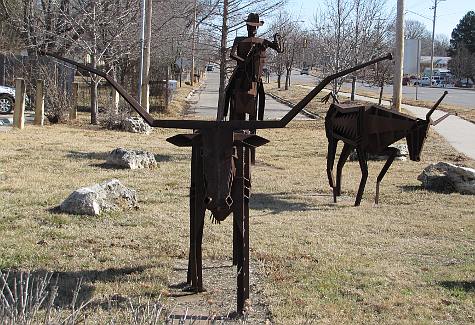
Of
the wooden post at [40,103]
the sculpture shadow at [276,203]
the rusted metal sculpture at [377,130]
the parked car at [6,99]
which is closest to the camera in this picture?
the sculpture shadow at [276,203]

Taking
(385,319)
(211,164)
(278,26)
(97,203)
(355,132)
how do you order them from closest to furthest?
(211,164), (385,319), (97,203), (355,132), (278,26)

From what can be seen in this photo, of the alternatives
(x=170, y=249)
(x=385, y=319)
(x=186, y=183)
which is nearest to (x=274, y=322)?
(x=385, y=319)

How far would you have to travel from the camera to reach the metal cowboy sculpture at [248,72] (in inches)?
438

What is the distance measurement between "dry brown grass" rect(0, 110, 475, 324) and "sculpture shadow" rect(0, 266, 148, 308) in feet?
0.09

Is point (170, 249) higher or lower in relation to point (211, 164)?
lower

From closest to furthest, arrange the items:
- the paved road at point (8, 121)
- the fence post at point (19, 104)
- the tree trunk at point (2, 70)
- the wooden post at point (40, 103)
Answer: the fence post at point (19, 104) < the paved road at point (8, 121) < the wooden post at point (40, 103) < the tree trunk at point (2, 70)

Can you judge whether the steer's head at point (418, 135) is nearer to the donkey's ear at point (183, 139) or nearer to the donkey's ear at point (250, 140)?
the donkey's ear at point (250, 140)

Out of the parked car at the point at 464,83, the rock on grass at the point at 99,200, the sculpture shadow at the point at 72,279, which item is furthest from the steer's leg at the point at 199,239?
the parked car at the point at 464,83

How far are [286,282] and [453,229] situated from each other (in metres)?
3.73

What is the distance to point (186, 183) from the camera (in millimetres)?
12172

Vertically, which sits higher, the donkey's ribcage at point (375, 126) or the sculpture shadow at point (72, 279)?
the donkey's ribcage at point (375, 126)

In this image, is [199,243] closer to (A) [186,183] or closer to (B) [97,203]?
(B) [97,203]

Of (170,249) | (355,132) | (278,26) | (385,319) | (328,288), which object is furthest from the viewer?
(278,26)

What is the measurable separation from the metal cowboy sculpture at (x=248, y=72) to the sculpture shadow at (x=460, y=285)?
524 cm
